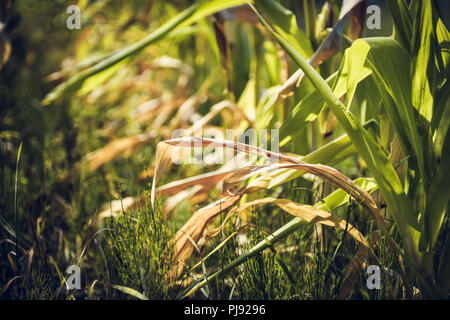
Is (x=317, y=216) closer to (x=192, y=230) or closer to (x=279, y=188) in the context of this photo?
(x=192, y=230)

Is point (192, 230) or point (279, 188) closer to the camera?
point (192, 230)

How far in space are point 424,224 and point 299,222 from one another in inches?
6.5

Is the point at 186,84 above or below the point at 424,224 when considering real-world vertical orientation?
above

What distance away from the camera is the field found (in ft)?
1.63

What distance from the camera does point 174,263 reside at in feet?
1.94

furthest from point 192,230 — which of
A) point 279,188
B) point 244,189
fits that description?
point 279,188

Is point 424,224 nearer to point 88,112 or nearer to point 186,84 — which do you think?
point 186,84

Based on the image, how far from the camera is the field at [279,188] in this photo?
496 millimetres

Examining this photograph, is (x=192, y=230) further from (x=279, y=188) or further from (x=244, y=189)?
(x=279, y=188)

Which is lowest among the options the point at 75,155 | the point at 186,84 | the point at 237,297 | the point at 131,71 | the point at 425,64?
the point at 237,297

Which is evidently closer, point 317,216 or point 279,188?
point 317,216

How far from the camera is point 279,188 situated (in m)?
0.85

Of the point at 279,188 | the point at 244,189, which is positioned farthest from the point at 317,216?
the point at 279,188
